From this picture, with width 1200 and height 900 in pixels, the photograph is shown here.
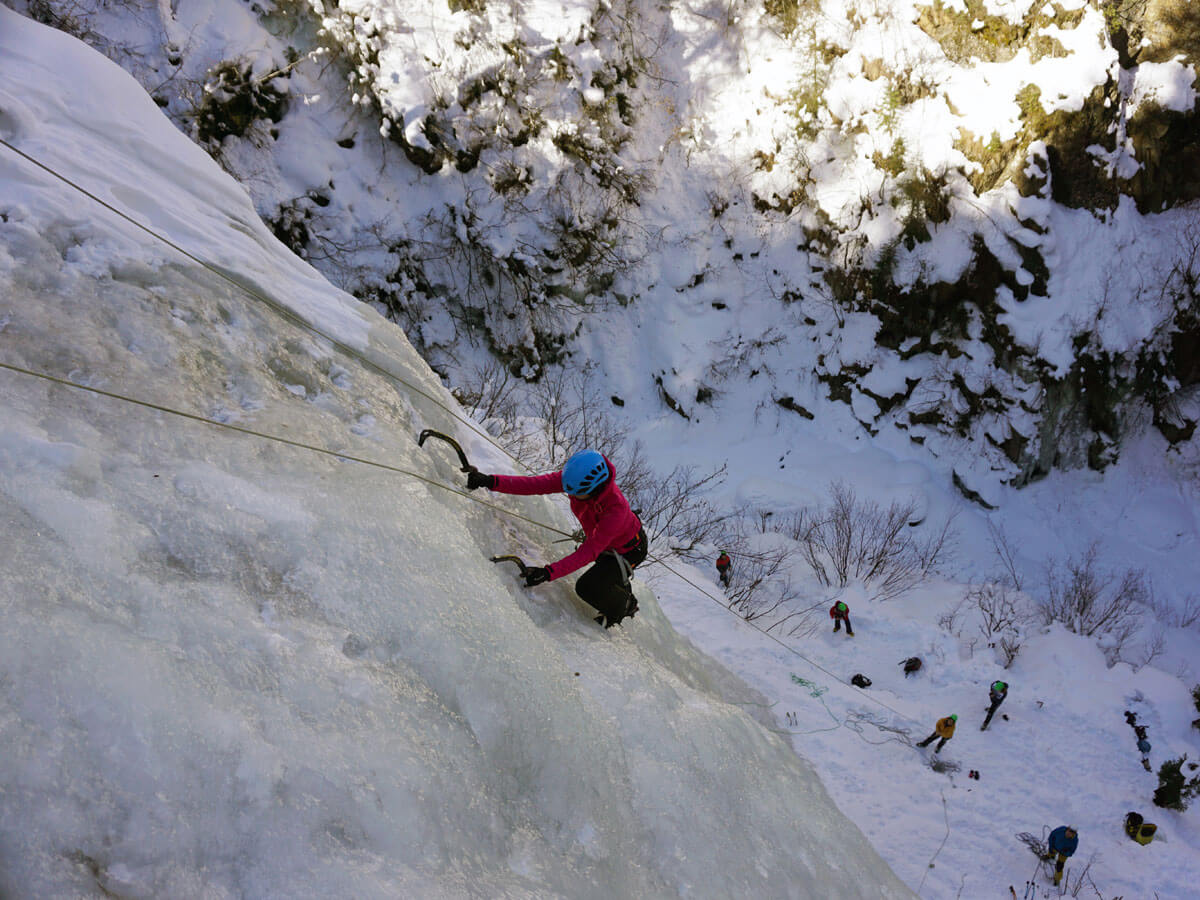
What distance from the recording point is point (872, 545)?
12.0 meters

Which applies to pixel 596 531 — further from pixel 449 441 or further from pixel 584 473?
pixel 449 441

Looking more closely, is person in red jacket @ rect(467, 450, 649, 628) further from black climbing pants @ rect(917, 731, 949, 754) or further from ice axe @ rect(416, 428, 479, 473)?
black climbing pants @ rect(917, 731, 949, 754)

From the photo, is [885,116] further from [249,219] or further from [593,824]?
[593,824]

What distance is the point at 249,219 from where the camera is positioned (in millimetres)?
4586

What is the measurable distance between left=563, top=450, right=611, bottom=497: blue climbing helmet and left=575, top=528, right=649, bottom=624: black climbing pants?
1.27ft

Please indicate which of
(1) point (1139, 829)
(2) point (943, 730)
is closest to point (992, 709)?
(2) point (943, 730)

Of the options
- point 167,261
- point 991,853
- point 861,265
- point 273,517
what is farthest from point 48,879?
point 861,265

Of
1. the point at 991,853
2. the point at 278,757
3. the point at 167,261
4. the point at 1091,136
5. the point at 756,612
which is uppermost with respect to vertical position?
the point at 1091,136

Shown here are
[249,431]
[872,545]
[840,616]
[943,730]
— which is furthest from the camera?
[872,545]

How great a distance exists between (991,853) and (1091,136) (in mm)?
12646

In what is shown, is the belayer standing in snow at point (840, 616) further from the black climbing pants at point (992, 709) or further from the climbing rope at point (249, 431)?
the climbing rope at point (249, 431)

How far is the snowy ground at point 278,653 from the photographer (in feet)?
6.35

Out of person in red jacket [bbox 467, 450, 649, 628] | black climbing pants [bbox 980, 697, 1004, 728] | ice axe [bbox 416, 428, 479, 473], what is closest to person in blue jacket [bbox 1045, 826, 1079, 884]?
black climbing pants [bbox 980, 697, 1004, 728]

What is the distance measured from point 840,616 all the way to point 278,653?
23.7 ft
